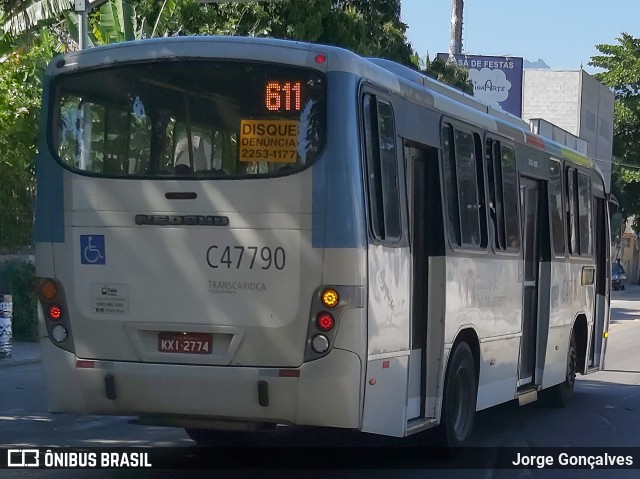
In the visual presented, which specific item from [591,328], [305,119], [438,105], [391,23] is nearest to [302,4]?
[391,23]

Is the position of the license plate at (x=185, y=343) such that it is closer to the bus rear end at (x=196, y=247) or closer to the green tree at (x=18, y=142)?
the bus rear end at (x=196, y=247)

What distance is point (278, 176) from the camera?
7906 mm

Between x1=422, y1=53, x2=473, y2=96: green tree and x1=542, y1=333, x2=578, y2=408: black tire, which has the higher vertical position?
x1=422, y1=53, x2=473, y2=96: green tree

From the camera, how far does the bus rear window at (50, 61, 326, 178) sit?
7.97 metres

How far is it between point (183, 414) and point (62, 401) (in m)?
Answer: 0.96

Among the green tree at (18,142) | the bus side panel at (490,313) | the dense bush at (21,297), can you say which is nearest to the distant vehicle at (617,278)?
the green tree at (18,142)

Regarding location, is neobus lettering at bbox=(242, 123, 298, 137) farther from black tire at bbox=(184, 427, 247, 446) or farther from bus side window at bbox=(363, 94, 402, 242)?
black tire at bbox=(184, 427, 247, 446)

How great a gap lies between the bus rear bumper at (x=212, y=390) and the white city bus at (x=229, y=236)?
11 millimetres

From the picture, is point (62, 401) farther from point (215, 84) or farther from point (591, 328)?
point (591, 328)

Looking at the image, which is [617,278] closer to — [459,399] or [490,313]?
[490,313]

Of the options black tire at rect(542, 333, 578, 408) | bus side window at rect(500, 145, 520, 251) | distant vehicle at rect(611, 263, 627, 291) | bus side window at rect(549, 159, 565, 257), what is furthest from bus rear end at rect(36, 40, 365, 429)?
distant vehicle at rect(611, 263, 627, 291)

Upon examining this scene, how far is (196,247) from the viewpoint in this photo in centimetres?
804

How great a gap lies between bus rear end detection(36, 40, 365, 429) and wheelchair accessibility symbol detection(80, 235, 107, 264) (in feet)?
0.05

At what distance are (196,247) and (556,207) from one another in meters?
6.42
